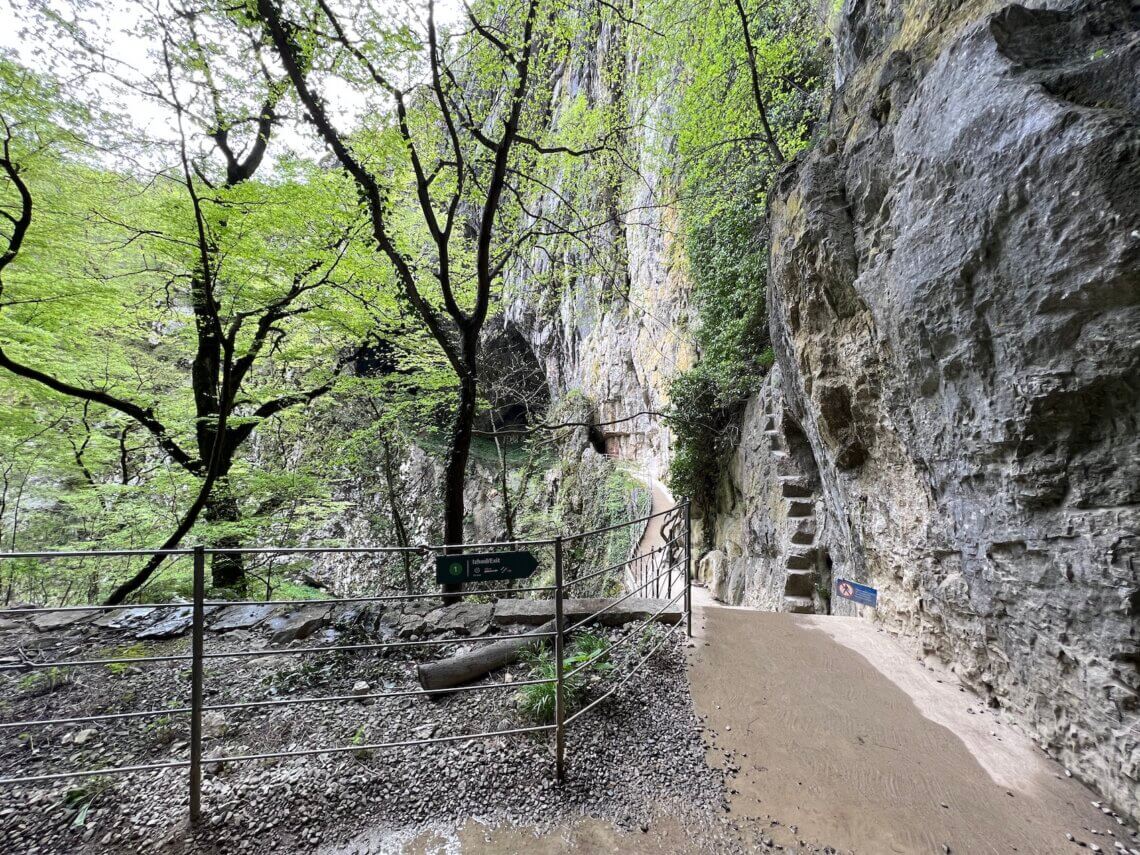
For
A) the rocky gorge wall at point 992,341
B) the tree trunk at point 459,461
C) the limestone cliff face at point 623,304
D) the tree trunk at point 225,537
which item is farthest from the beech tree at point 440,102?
the tree trunk at point 225,537

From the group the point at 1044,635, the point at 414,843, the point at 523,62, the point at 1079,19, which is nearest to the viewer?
the point at 414,843

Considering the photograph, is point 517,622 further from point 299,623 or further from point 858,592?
point 858,592

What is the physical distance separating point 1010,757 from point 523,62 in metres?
6.59

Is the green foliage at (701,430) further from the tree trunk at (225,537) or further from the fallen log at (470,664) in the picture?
the tree trunk at (225,537)

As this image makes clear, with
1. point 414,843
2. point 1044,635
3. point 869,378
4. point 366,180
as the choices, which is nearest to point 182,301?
point 366,180

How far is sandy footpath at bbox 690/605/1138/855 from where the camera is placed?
194 cm

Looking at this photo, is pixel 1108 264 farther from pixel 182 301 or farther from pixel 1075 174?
pixel 182 301

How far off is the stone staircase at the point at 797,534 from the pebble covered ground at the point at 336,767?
311 centimetres

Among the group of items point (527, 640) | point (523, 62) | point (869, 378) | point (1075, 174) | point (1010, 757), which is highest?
point (523, 62)

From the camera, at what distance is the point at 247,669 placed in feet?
10.4

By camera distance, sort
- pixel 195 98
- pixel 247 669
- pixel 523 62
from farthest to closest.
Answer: pixel 195 98
pixel 523 62
pixel 247 669

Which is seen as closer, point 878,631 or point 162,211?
point 878,631

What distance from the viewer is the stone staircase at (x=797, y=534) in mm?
5375

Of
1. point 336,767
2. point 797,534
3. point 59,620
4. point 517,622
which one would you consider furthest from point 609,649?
point 59,620
